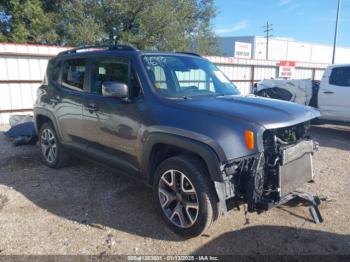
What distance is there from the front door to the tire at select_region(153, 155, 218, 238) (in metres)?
0.50

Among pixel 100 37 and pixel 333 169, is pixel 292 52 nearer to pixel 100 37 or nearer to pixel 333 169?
pixel 100 37

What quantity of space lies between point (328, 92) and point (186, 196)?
6.76 m

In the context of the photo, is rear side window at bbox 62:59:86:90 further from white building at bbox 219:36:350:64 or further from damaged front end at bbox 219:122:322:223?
white building at bbox 219:36:350:64

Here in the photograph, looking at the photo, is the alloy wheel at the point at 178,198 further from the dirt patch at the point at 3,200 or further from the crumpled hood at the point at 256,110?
the dirt patch at the point at 3,200

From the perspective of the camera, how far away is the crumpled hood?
303 cm

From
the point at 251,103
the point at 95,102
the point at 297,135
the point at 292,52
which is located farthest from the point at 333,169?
the point at 292,52

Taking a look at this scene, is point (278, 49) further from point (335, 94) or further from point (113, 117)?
point (113, 117)

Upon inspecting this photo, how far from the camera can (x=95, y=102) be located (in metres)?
4.18

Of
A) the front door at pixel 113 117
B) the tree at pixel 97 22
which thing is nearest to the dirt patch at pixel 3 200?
the front door at pixel 113 117

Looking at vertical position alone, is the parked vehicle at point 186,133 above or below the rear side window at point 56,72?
below

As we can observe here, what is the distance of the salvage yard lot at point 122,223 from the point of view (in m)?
3.20

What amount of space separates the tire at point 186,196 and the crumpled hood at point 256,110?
57 cm

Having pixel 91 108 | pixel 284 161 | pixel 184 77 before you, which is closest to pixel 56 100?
pixel 91 108

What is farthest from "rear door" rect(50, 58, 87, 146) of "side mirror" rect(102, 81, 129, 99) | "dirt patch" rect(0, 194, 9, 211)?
"dirt patch" rect(0, 194, 9, 211)
